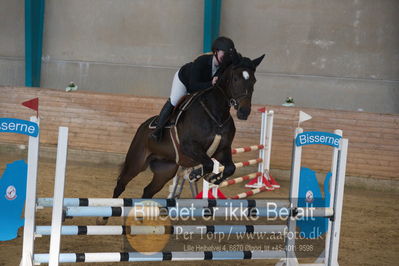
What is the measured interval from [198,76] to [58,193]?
58.9 inches

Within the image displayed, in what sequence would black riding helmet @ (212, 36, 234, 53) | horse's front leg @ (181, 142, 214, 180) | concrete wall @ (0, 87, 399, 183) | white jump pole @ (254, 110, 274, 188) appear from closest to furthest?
black riding helmet @ (212, 36, 234, 53) → horse's front leg @ (181, 142, 214, 180) → white jump pole @ (254, 110, 274, 188) → concrete wall @ (0, 87, 399, 183)

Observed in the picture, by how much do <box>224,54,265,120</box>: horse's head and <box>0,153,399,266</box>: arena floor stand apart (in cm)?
121

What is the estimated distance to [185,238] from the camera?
448cm

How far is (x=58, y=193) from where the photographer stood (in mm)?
2912

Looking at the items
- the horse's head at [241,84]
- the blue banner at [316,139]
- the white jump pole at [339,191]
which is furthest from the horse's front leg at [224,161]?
the white jump pole at [339,191]

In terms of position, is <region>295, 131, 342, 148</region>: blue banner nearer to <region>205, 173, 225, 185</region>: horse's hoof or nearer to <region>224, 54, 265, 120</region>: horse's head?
<region>224, 54, 265, 120</region>: horse's head

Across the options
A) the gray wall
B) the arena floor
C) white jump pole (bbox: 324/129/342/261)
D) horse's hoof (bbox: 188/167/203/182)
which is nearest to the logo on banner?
the arena floor

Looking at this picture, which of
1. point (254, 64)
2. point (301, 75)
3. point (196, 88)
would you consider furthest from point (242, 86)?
point (301, 75)

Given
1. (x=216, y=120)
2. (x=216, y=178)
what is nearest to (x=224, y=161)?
(x=216, y=178)

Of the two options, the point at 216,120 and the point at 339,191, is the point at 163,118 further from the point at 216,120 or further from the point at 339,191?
the point at 339,191

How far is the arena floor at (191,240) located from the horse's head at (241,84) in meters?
1.21

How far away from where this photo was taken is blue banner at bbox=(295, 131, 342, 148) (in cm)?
336

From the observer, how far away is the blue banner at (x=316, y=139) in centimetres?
336

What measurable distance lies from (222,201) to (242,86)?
0.80 metres
